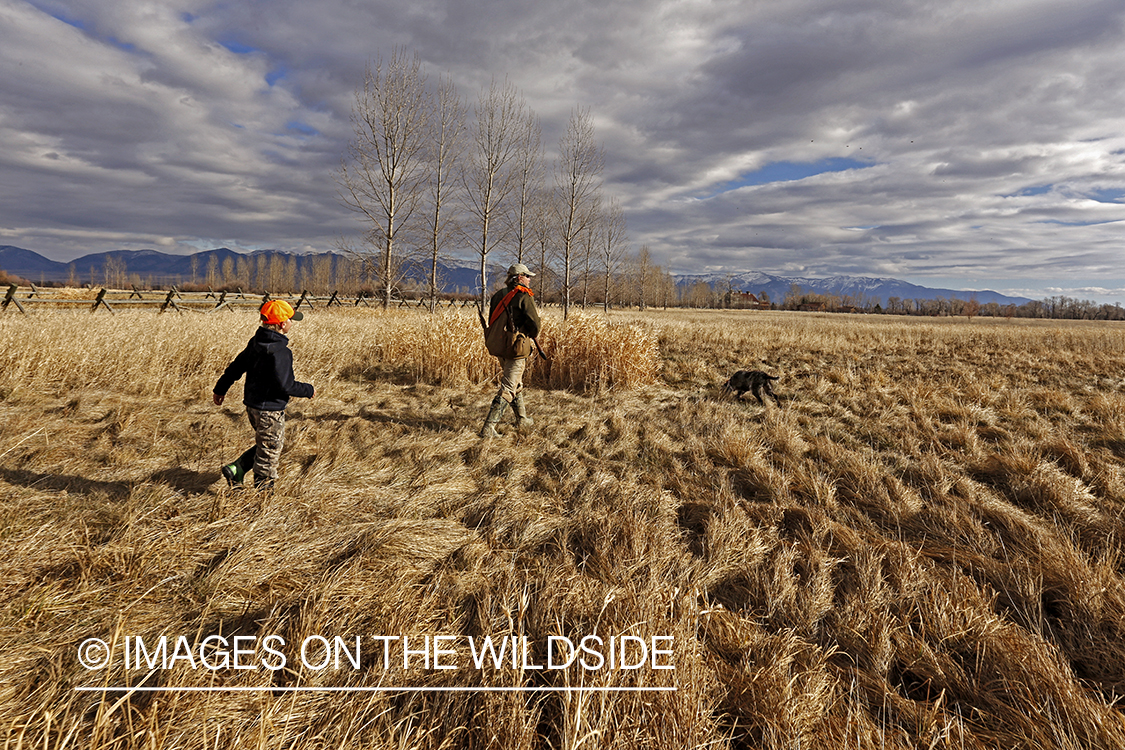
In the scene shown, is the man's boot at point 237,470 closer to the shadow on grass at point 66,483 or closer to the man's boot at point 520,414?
the shadow on grass at point 66,483

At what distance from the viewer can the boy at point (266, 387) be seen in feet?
→ 10.5

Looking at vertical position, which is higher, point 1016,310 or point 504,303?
point 1016,310

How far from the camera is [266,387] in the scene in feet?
10.7

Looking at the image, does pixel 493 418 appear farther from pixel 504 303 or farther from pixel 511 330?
pixel 504 303

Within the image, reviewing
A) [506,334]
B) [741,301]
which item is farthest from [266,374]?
[741,301]

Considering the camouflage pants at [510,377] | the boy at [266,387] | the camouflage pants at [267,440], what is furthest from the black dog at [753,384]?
the camouflage pants at [267,440]

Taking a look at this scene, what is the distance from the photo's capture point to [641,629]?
6.73ft

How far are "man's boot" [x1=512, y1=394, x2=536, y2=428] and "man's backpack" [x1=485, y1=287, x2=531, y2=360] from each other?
0.56 meters

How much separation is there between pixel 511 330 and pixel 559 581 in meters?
3.23

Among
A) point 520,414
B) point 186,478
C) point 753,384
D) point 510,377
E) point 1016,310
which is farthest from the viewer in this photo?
point 1016,310

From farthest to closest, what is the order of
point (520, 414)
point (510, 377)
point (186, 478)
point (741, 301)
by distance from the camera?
point (741, 301) < point (520, 414) < point (510, 377) < point (186, 478)

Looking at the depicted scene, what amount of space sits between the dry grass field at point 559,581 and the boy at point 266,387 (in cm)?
28

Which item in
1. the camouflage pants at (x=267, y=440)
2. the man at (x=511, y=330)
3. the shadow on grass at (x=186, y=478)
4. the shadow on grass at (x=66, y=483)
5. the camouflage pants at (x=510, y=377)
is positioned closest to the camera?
the shadow on grass at (x=66, y=483)

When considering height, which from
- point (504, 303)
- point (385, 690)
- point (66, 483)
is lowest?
point (385, 690)
